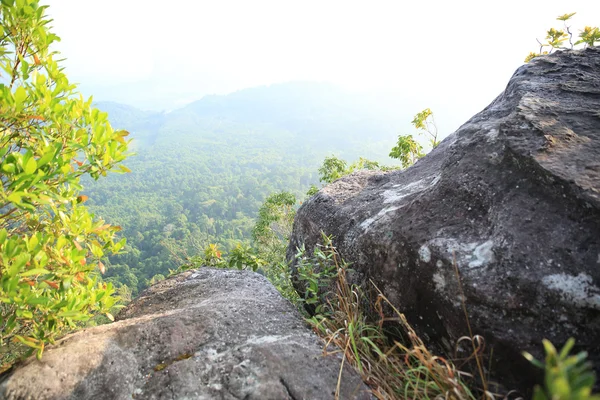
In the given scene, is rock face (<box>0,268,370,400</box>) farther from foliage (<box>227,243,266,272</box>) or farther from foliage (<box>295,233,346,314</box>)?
foliage (<box>227,243,266,272</box>)

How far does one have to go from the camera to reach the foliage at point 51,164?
1915mm

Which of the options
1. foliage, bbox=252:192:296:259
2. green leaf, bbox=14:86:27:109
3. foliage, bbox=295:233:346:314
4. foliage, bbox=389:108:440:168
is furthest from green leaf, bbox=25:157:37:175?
foliage, bbox=252:192:296:259

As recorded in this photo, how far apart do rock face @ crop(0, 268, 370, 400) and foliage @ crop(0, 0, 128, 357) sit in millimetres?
218

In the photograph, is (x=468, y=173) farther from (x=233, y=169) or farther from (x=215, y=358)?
(x=233, y=169)

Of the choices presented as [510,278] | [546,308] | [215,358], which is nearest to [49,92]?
[215,358]

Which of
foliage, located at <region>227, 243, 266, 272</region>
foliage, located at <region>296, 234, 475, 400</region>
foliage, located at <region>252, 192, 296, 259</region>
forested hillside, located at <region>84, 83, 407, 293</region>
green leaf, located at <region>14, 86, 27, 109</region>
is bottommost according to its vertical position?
forested hillside, located at <region>84, 83, 407, 293</region>

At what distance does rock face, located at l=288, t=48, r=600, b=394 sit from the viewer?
5.88 ft

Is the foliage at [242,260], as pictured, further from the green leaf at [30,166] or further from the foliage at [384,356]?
the green leaf at [30,166]

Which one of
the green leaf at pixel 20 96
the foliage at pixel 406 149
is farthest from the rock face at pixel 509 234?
the foliage at pixel 406 149

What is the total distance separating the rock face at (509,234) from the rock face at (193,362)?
792 mm

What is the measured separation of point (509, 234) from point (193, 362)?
2167 millimetres

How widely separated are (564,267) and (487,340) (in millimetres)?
568

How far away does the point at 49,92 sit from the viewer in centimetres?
204

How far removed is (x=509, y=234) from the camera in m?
2.07
